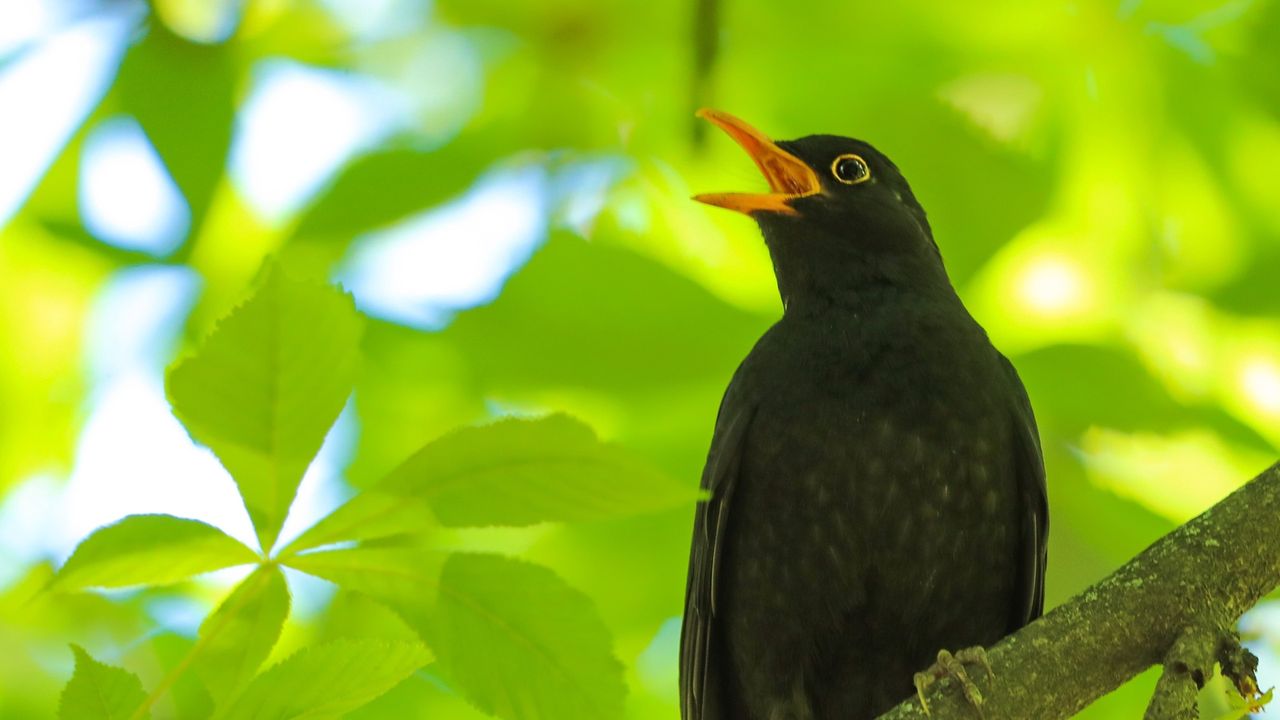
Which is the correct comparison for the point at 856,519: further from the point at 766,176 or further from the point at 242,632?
the point at 242,632

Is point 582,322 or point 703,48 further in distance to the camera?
point 703,48

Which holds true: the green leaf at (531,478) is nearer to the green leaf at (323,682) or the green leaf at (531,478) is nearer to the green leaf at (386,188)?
the green leaf at (323,682)

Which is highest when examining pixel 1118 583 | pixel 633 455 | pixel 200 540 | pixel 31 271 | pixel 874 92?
pixel 874 92

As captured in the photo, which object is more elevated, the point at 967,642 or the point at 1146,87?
the point at 1146,87

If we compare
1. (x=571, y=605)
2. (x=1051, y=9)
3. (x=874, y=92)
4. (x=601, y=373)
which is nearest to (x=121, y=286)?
(x=601, y=373)

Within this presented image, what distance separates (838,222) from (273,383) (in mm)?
2893

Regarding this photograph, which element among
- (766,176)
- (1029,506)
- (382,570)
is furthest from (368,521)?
(766,176)

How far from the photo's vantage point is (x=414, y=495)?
1.68m

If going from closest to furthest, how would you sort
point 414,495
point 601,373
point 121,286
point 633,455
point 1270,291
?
point 633,455, point 414,495, point 601,373, point 1270,291, point 121,286

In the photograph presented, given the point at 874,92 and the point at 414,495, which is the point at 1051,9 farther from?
the point at 414,495

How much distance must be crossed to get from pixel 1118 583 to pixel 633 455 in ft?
4.22

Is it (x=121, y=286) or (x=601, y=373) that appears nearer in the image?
(x=601, y=373)

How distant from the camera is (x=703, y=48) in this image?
315 centimetres

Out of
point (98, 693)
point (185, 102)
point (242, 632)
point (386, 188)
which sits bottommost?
point (98, 693)
